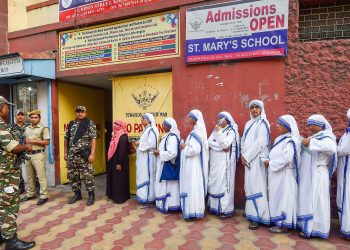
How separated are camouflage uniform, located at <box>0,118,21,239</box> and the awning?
2615 mm

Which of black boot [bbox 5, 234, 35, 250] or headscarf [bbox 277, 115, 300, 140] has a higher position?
headscarf [bbox 277, 115, 300, 140]

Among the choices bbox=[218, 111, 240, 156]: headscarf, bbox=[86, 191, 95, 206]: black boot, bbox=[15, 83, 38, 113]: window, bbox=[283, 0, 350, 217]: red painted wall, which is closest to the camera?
bbox=[283, 0, 350, 217]: red painted wall

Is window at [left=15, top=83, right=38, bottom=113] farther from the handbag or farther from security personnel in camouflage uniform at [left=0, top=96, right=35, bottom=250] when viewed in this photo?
the handbag

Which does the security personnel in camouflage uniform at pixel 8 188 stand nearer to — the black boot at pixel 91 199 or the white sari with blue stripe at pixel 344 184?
the black boot at pixel 91 199

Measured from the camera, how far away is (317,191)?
365cm

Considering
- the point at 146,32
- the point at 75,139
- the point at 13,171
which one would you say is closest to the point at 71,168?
the point at 75,139

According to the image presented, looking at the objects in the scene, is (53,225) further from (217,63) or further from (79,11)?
(79,11)

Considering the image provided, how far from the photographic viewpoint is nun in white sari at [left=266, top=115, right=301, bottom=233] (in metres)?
3.78

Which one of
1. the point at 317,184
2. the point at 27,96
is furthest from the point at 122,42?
the point at 317,184

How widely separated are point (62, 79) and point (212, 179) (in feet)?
13.5

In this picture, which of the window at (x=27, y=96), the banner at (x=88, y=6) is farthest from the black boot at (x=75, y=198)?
the banner at (x=88, y=6)

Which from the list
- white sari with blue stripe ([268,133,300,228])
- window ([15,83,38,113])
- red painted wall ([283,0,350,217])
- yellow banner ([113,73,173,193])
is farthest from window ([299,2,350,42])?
window ([15,83,38,113])

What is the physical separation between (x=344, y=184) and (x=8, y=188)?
4135mm

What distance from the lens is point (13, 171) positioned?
3594 mm
